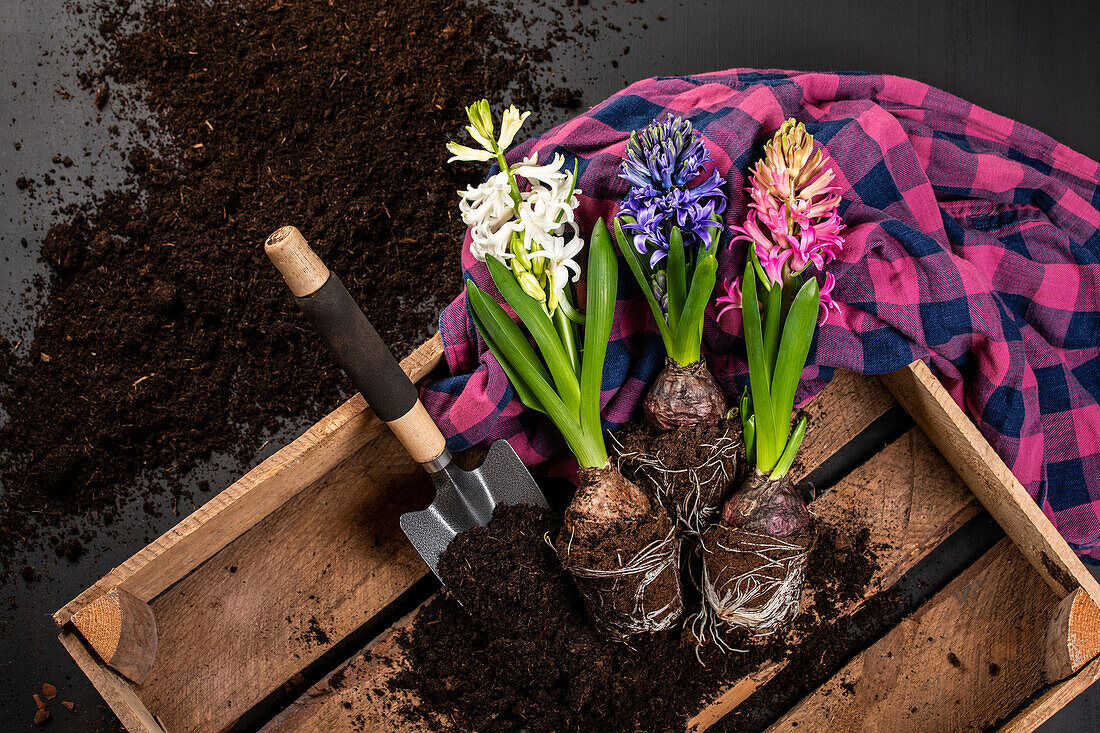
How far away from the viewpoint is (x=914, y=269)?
118 centimetres

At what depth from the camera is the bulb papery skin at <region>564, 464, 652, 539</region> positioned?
1113 mm

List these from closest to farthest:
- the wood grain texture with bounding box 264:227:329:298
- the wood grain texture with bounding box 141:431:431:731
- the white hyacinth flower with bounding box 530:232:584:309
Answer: the wood grain texture with bounding box 264:227:329:298 < the white hyacinth flower with bounding box 530:232:584:309 < the wood grain texture with bounding box 141:431:431:731

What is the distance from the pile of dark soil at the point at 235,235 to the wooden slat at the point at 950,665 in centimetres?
106

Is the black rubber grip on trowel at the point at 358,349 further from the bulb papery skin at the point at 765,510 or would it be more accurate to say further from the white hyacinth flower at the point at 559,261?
the bulb papery skin at the point at 765,510

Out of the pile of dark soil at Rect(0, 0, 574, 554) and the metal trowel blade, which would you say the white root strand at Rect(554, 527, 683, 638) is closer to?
the metal trowel blade

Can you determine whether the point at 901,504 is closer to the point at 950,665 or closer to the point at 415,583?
the point at 950,665

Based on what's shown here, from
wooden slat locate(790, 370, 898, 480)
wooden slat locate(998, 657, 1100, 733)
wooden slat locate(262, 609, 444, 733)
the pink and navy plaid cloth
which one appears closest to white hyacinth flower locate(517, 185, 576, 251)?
the pink and navy plaid cloth

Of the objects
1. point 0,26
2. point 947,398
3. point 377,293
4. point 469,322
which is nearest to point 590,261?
point 469,322

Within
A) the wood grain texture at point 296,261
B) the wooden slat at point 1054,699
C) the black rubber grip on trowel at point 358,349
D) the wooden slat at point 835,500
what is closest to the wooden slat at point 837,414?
the wooden slat at point 835,500

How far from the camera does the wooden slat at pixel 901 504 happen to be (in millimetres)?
1285

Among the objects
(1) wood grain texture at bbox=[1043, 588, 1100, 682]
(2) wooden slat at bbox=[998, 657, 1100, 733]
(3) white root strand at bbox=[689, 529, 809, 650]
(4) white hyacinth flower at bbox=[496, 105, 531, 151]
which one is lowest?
(2) wooden slat at bbox=[998, 657, 1100, 733]

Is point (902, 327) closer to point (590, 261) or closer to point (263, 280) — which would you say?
point (590, 261)

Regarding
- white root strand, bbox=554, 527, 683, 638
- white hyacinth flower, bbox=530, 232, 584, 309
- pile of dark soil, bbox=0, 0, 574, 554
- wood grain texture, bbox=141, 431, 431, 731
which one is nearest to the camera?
white hyacinth flower, bbox=530, 232, 584, 309

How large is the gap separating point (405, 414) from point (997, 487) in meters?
1.01
